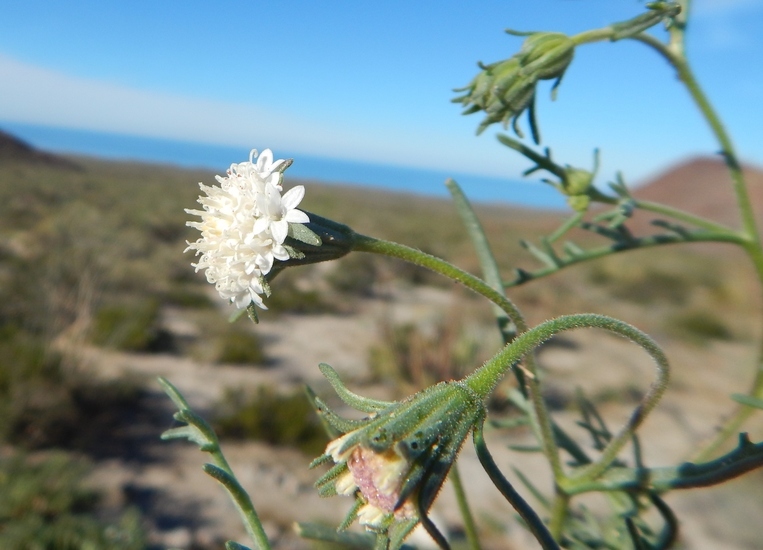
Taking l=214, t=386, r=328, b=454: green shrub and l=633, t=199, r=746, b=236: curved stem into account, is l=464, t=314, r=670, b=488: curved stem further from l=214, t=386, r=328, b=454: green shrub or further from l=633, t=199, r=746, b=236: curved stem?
l=214, t=386, r=328, b=454: green shrub

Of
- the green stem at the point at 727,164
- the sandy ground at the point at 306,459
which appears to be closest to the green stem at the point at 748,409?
the green stem at the point at 727,164

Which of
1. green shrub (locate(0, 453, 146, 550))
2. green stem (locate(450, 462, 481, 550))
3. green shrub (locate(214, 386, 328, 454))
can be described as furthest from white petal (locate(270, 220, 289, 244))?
green shrub (locate(214, 386, 328, 454))

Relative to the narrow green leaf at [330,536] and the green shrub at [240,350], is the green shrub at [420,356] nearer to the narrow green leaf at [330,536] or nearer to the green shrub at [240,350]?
the green shrub at [240,350]

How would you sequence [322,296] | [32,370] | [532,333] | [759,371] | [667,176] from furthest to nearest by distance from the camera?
[667,176], [322,296], [32,370], [759,371], [532,333]

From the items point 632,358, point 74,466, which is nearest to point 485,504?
point 74,466

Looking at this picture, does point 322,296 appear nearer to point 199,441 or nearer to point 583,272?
point 583,272

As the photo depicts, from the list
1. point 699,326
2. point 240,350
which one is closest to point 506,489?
point 240,350

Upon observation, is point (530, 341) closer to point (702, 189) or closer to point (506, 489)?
point (506, 489)
